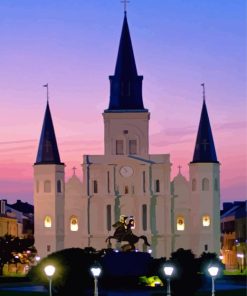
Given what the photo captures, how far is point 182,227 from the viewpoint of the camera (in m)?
116

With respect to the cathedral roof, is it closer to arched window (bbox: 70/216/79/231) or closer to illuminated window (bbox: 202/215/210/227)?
illuminated window (bbox: 202/215/210/227)

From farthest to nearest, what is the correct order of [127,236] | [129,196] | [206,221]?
[129,196]
[206,221]
[127,236]

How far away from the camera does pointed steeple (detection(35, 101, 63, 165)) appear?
118 metres

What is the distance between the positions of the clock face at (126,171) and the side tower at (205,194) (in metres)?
6.16

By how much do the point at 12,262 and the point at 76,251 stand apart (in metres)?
43.4

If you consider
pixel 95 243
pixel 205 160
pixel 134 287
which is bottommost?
pixel 134 287

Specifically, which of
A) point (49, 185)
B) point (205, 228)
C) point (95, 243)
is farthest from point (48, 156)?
point (205, 228)

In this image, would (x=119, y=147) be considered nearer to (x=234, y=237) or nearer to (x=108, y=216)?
(x=108, y=216)

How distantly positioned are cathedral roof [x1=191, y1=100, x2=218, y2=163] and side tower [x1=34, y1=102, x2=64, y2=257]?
14057 mm

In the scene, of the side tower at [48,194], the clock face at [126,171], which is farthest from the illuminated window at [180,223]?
the side tower at [48,194]

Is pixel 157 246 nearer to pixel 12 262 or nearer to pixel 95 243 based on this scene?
pixel 95 243

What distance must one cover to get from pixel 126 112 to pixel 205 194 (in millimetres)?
11894

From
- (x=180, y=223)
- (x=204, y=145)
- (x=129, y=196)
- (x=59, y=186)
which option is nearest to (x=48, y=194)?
(x=59, y=186)

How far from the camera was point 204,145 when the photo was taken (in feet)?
384
